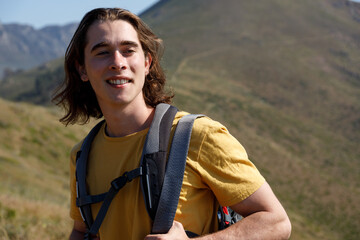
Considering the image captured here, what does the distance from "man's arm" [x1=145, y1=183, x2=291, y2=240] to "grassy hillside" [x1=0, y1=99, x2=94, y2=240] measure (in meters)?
3.74

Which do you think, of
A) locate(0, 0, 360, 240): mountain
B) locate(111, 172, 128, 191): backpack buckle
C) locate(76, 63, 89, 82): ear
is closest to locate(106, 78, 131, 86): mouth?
locate(76, 63, 89, 82): ear

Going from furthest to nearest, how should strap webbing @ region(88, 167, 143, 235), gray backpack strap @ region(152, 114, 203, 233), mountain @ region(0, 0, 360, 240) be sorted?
mountain @ region(0, 0, 360, 240), strap webbing @ region(88, 167, 143, 235), gray backpack strap @ region(152, 114, 203, 233)

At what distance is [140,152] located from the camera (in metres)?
2.04

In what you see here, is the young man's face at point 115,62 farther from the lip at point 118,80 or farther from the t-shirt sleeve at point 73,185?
the t-shirt sleeve at point 73,185

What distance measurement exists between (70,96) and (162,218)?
142 centimetres

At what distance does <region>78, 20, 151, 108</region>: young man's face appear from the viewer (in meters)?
Result: 2.16

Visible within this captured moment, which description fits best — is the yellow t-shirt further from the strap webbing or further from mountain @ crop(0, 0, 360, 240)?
mountain @ crop(0, 0, 360, 240)

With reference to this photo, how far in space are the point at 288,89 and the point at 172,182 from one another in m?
56.1

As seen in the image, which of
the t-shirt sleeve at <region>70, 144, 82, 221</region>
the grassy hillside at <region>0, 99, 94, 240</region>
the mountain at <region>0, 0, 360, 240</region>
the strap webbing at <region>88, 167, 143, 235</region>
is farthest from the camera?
the mountain at <region>0, 0, 360, 240</region>

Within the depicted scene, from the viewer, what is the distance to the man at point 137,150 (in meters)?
1.83

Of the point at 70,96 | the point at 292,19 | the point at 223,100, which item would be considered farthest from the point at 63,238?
the point at 292,19

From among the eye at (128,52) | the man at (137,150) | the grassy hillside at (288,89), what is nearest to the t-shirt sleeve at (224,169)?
the man at (137,150)

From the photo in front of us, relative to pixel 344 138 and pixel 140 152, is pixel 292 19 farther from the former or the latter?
pixel 140 152

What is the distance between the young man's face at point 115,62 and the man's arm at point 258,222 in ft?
2.63
